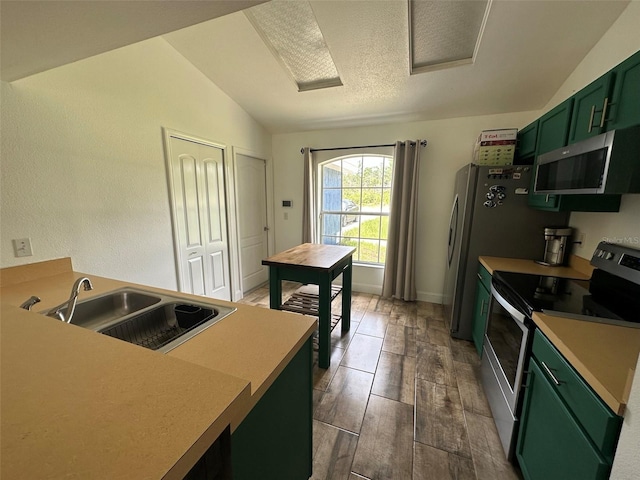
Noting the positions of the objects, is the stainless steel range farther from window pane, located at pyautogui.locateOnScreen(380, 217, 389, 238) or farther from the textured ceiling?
window pane, located at pyautogui.locateOnScreen(380, 217, 389, 238)

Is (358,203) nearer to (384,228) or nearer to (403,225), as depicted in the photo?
(384,228)

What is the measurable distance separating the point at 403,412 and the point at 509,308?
37.7 inches

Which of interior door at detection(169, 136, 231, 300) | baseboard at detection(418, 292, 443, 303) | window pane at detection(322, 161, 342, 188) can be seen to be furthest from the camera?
window pane at detection(322, 161, 342, 188)

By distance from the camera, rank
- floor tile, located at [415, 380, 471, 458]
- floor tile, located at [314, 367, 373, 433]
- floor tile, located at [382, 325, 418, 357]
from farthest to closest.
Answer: floor tile, located at [382, 325, 418, 357] < floor tile, located at [314, 367, 373, 433] < floor tile, located at [415, 380, 471, 458]

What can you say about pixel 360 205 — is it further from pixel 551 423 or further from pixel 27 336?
pixel 27 336

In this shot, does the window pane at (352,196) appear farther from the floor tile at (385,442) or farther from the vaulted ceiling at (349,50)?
the floor tile at (385,442)

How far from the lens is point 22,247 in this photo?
1581 millimetres

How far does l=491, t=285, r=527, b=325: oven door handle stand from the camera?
4.37ft

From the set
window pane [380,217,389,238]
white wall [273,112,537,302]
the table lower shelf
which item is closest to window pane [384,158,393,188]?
white wall [273,112,537,302]

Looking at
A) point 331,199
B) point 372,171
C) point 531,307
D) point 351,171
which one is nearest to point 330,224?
point 331,199

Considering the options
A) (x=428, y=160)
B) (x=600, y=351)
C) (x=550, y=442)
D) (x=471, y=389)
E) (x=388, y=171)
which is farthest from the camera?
(x=388, y=171)

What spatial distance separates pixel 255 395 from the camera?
698 mm

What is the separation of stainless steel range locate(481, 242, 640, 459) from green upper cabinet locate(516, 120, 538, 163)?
1.07 meters

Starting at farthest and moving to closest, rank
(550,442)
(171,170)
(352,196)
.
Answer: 1. (352,196)
2. (171,170)
3. (550,442)
